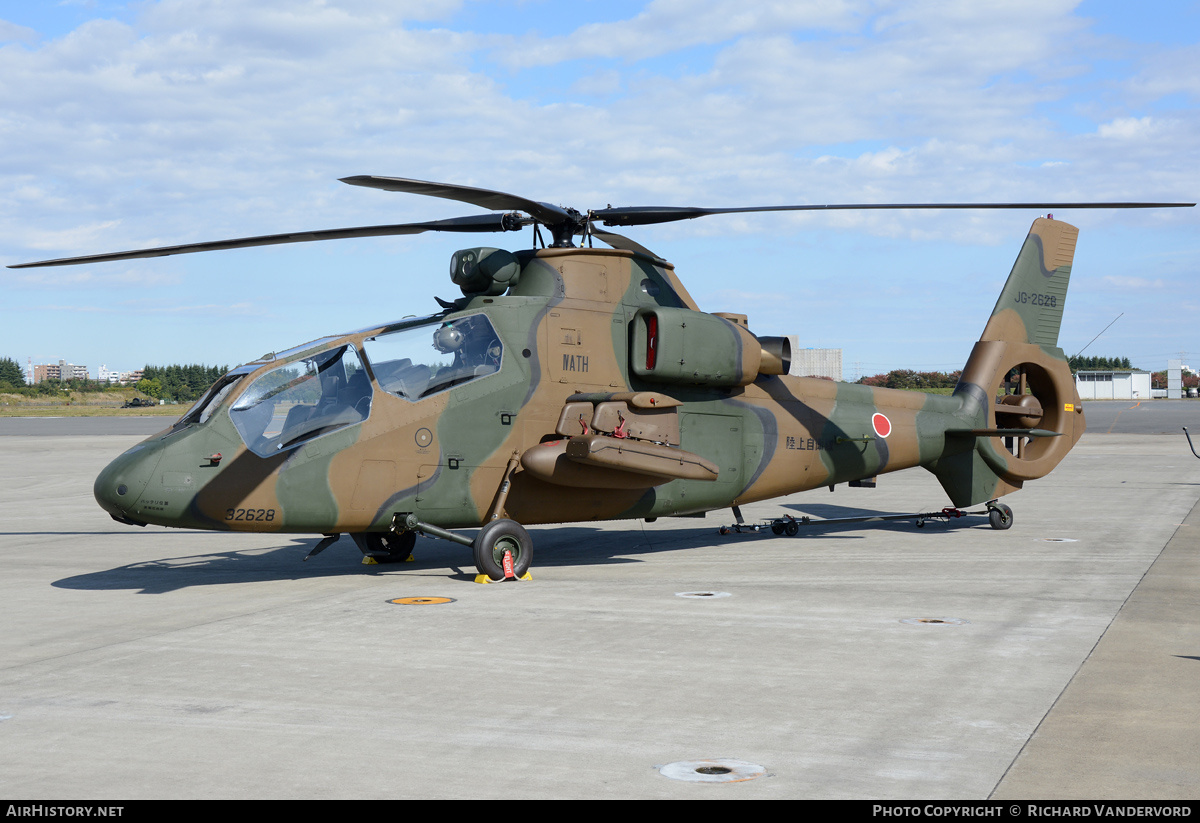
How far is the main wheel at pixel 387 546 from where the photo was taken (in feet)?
42.9

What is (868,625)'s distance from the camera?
8875 millimetres

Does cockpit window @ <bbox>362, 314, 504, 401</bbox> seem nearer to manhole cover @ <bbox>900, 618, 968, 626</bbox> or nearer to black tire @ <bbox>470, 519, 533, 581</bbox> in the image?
black tire @ <bbox>470, 519, 533, 581</bbox>

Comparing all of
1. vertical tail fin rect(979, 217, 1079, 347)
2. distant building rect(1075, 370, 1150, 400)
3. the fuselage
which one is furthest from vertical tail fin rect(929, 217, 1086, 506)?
distant building rect(1075, 370, 1150, 400)

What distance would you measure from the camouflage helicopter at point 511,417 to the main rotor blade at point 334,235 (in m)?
0.04

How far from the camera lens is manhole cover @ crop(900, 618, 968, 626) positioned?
8.91m

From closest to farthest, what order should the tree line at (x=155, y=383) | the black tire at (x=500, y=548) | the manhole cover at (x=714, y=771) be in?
the manhole cover at (x=714, y=771)
the black tire at (x=500, y=548)
the tree line at (x=155, y=383)

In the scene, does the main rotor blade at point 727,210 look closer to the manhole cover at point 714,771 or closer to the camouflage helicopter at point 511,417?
the camouflage helicopter at point 511,417

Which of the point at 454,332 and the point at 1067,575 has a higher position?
the point at 454,332

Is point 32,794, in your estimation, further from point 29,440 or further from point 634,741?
point 29,440

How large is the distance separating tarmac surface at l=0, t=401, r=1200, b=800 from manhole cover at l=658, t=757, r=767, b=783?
27 mm

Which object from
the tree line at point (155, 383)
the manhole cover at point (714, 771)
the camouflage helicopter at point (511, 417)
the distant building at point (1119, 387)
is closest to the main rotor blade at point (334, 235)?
the camouflage helicopter at point (511, 417)

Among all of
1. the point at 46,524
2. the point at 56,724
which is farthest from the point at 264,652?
the point at 46,524

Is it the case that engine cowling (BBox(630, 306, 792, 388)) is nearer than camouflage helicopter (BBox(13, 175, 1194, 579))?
No

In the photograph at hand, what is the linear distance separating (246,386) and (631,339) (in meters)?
4.63
